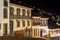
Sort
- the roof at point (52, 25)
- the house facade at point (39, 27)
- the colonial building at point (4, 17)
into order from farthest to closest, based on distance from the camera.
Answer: the roof at point (52, 25) < the house facade at point (39, 27) < the colonial building at point (4, 17)

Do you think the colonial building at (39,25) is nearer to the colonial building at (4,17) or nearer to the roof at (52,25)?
the roof at (52,25)

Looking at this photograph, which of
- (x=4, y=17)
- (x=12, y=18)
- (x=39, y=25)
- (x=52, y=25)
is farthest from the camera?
(x=52, y=25)

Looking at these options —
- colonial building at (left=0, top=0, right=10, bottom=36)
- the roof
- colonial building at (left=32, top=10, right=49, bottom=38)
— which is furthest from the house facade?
colonial building at (left=0, top=0, right=10, bottom=36)

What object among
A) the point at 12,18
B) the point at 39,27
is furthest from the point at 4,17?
the point at 39,27

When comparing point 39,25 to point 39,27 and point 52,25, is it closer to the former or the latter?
point 39,27

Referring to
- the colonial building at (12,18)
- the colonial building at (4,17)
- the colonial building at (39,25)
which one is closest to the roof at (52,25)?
the colonial building at (39,25)

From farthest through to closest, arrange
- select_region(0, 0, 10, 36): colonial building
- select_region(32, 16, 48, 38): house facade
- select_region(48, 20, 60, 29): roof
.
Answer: select_region(48, 20, 60, 29): roof
select_region(32, 16, 48, 38): house facade
select_region(0, 0, 10, 36): colonial building

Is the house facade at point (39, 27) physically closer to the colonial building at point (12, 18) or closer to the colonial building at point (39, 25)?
the colonial building at point (39, 25)

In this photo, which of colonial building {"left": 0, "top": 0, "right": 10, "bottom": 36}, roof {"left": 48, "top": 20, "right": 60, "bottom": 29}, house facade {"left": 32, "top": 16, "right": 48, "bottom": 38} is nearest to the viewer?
colonial building {"left": 0, "top": 0, "right": 10, "bottom": 36}

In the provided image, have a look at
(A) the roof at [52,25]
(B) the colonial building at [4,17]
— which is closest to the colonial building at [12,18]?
(B) the colonial building at [4,17]

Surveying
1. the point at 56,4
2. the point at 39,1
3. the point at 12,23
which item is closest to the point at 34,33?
the point at 12,23

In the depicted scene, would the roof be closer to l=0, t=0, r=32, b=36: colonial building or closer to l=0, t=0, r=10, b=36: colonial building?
l=0, t=0, r=32, b=36: colonial building

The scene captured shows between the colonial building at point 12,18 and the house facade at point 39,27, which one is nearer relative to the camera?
the colonial building at point 12,18

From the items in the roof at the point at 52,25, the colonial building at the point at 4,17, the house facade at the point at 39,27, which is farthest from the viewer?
the roof at the point at 52,25
